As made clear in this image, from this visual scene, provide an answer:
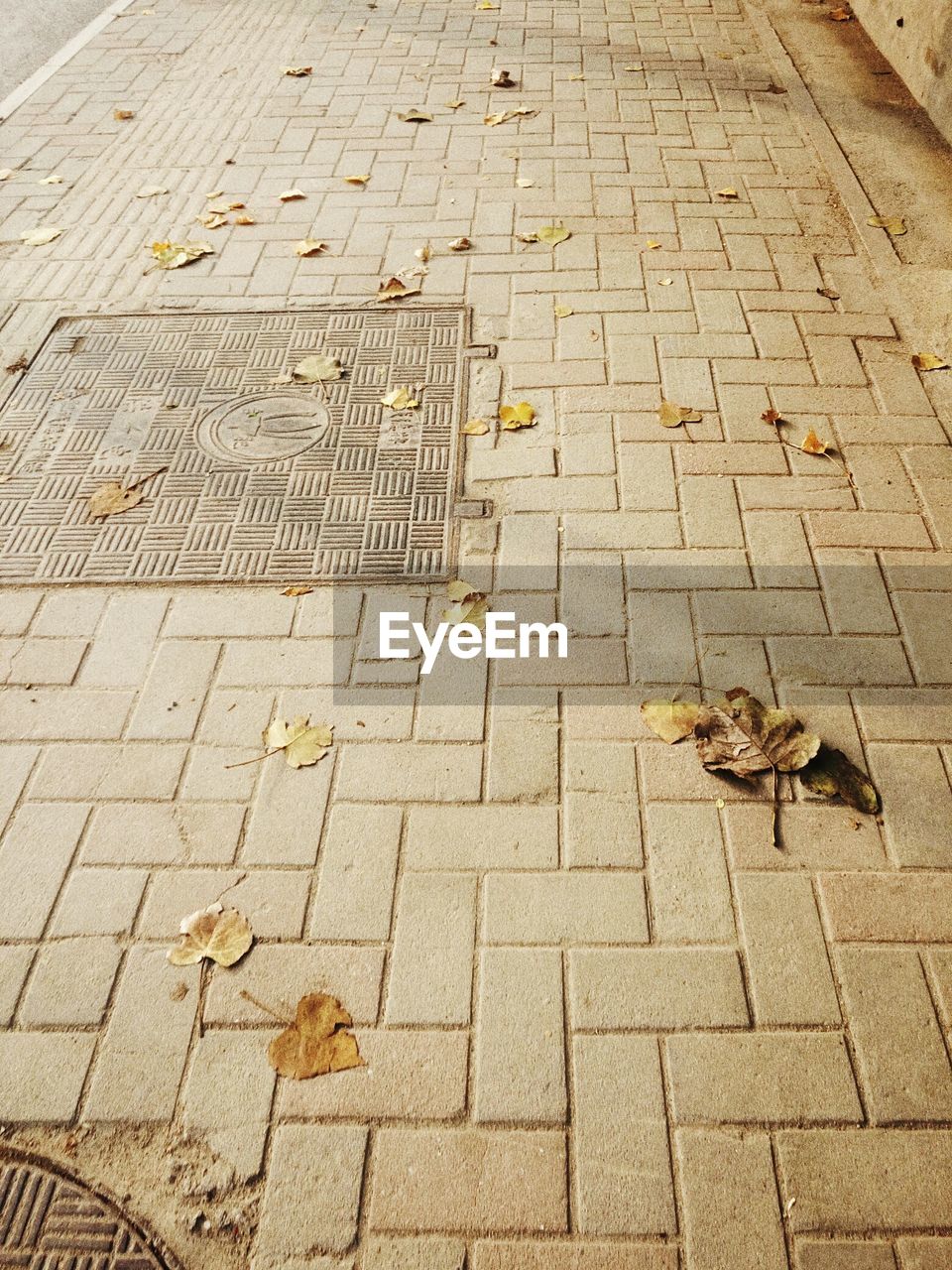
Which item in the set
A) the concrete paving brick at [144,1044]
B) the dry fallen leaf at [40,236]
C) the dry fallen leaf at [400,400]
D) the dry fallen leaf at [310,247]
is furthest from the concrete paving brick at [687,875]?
the dry fallen leaf at [40,236]

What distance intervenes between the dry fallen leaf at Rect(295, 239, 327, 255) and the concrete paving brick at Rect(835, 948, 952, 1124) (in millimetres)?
4079

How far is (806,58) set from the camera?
20.4 feet

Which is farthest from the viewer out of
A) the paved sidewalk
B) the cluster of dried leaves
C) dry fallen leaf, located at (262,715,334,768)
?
dry fallen leaf, located at (262,715,334,768)

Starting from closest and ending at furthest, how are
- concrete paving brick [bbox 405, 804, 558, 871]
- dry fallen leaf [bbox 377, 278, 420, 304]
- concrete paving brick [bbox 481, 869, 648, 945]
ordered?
concrete paving brick [bbox 481, 869, 648, 945] → concrete paving brick [bbox 405, 804, 558, 871] → dry fallen leaf [bbox 377, 278, 420, 304]

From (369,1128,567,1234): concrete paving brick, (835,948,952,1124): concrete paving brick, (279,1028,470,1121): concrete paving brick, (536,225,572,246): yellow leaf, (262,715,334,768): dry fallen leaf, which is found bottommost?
(369,1128,567,1234): concrete paving brick

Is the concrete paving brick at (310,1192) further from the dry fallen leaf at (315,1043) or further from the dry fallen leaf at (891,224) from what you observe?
the dry fallen leaf at (891,224)

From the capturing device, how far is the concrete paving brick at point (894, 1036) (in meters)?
1.97

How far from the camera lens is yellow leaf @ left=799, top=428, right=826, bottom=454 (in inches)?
135

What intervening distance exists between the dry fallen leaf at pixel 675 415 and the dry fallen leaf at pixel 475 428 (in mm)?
716

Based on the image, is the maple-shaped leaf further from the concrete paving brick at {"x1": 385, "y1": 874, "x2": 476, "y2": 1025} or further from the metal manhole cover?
the metal manhole cover

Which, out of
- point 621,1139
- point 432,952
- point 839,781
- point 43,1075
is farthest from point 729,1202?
point 43,1075

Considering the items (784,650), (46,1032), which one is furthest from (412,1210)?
(784,650)

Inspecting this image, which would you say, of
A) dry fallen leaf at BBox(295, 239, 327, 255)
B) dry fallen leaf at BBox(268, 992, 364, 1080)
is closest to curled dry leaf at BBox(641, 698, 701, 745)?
dry fallen leaf at BBox(268, 992, 364, 1080)

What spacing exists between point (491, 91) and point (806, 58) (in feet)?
7.39
